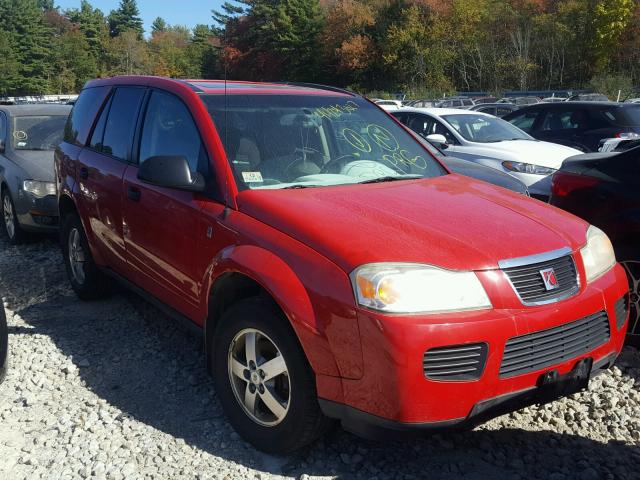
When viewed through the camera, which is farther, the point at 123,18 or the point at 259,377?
the point at 123,18

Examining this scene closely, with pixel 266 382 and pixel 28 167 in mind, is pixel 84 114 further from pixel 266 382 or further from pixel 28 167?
pixel 266 382

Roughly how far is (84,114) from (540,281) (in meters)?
3.98

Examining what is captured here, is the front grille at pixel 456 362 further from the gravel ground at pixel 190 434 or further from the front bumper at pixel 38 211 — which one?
the front bumper at pixel 38 211

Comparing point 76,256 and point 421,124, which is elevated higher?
point 421,124

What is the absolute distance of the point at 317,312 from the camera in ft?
8.86

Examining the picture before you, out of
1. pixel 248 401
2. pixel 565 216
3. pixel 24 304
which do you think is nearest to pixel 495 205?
pixel 565 216

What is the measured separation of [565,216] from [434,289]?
1.21 metres

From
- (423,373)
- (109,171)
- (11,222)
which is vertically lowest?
(11,222)

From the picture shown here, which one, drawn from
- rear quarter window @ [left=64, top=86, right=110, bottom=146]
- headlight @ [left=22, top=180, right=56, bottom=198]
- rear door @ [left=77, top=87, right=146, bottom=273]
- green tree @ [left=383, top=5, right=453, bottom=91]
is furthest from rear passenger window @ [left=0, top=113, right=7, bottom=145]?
green tree @ [left=383, top=5, right=453, bottom=91]

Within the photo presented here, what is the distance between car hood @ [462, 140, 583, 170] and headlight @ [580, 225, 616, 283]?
5557 mm

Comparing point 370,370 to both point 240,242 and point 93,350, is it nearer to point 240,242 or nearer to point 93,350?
point 240,242

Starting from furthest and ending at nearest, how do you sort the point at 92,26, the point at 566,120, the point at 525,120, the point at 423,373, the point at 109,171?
the point at 92,26 → the point at 525,120 → the point at 566,120 → the point at 109,171 → the point at 423,373

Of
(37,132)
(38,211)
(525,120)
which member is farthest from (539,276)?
Result: (525,120)

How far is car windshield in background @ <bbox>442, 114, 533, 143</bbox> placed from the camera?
31.5 feet
